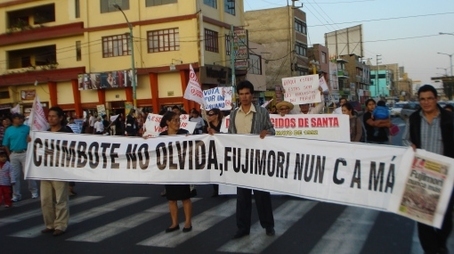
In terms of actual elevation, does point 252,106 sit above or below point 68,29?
below

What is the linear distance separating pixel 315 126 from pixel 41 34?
34510 millimetres

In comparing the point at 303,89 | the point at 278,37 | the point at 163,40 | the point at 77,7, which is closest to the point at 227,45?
the point at 163,40

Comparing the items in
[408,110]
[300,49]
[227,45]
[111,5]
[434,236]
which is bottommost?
[434,236]

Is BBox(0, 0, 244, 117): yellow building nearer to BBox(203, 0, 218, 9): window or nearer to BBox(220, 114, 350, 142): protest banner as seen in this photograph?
BBox(203, 0, 218, 9): window

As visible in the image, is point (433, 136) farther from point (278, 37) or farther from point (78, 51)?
point (278, 37)

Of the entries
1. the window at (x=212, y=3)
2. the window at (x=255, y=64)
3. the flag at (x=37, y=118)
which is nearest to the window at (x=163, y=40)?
the window at (x=212, y=3)

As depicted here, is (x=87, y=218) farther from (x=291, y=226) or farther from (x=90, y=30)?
(x=90, y=30)

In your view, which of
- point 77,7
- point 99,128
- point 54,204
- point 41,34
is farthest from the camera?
point 41,34

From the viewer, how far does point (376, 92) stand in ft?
377

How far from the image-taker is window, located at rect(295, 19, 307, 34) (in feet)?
186

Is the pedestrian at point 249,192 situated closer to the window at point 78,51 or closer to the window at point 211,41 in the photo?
the window at point 211,41

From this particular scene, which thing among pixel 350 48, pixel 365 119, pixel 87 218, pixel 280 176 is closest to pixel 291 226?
pixel 280 176

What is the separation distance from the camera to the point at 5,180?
9.46 m

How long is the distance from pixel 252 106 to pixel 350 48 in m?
85.6
